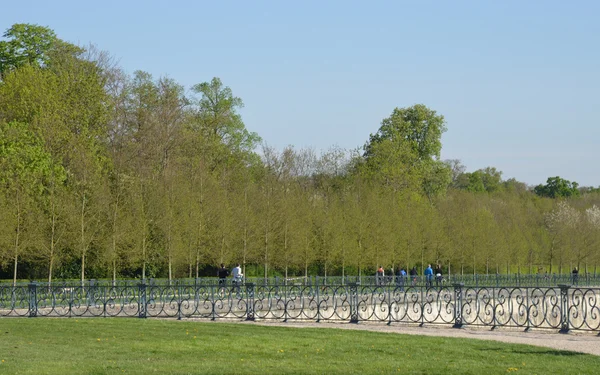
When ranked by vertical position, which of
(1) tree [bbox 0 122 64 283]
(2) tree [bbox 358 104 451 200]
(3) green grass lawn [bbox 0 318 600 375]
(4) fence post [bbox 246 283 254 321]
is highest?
(2) tree [bbox 358 104 451 200]

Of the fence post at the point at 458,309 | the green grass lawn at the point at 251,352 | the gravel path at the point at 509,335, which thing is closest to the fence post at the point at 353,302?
the gravel path at the point at 509,335

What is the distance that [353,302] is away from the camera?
2683 centimetres

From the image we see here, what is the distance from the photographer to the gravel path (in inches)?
763

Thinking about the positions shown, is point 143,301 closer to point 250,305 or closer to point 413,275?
point 250,305

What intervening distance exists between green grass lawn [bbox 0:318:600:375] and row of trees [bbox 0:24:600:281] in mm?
19323

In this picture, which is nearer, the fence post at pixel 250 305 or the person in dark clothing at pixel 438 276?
the fence post at pixel 250 305

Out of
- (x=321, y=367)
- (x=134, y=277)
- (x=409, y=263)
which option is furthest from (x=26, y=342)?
(x=409, y=263)

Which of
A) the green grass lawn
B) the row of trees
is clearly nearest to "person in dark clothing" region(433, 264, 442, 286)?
the row of trees

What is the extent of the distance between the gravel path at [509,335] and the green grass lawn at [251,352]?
1.14 metres

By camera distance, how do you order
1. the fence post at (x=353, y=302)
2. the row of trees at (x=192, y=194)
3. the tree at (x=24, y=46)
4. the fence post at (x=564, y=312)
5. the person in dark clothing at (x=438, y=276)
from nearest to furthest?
1. the fence post at (x=564, y=312)
2. the fence post at (x=353, y=302)
3. the row of trees at (x=192, y=194)
4. the person in dark clothing at (x=438, y=276)
5. the tree at (x=24, y=46)

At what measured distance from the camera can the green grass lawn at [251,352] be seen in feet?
49.0

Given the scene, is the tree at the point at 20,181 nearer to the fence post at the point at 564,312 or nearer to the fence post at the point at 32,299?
the fence post at the point at 32,299

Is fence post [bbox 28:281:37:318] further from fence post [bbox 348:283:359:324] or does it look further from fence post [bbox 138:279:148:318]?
fence post [bbox 348:283:359:324]

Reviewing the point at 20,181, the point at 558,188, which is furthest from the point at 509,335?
the point at 558,188
